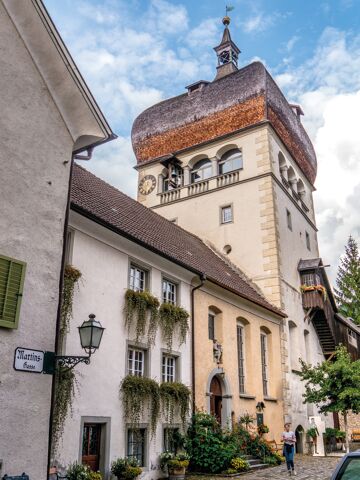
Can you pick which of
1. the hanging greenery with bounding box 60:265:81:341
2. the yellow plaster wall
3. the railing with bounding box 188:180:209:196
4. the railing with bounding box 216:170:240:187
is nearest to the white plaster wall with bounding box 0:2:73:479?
the hanging greenery with bounding box 60:265:81:341

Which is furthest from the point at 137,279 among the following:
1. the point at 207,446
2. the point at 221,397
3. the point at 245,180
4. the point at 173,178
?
the point at 173,178

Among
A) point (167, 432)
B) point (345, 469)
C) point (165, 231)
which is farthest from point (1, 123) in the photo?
point (165, 231)

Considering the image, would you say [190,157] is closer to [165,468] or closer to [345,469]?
[165,468]

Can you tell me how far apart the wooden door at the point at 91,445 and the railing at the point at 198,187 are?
16.1 m

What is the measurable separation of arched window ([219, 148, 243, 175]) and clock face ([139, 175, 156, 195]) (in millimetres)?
3834

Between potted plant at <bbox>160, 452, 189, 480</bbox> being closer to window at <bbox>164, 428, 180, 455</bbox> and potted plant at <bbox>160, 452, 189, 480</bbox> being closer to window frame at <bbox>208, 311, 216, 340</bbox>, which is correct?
window at <bbox>164, 428, 180, 455</bbox>

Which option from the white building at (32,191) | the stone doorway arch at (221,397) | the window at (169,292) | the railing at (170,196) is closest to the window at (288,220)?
the railing at (170,196)

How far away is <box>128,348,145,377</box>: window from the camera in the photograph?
491 inches

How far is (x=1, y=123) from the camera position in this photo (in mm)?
7461

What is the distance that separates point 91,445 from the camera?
10.8 metres

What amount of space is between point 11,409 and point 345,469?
4.03m

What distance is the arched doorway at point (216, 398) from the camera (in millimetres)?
16047

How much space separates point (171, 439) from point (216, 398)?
345 cm

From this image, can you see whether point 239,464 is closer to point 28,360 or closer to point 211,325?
point 211,325
